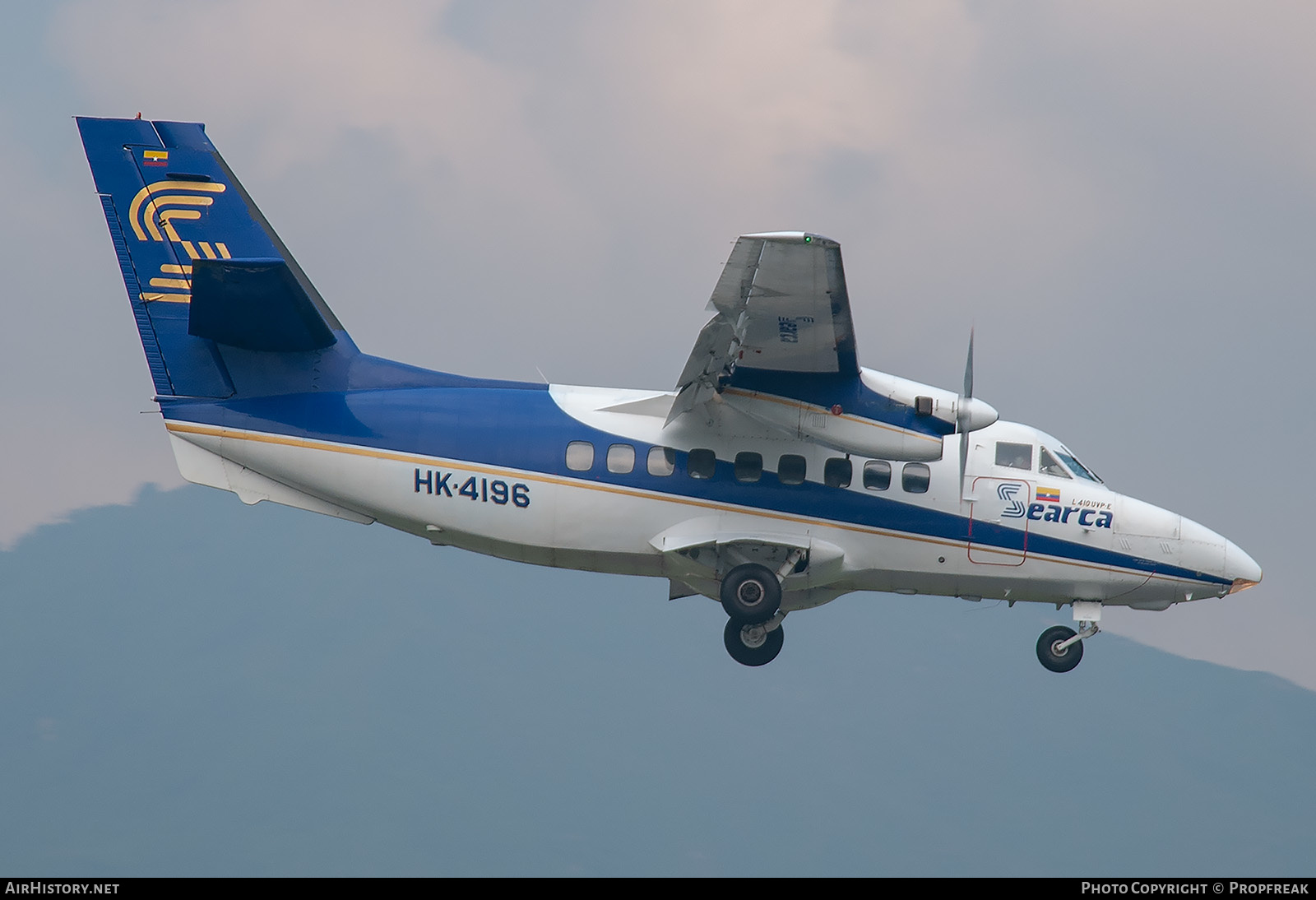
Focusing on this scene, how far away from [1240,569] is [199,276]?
1352 centimetres

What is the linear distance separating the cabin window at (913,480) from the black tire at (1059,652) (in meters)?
3.00

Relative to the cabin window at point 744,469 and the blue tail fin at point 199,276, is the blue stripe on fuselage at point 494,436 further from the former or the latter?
the blue tail fin at point 199,276

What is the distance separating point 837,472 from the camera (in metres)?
17.0

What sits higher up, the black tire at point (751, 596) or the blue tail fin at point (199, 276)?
the blue tail fin at point (199, 276)

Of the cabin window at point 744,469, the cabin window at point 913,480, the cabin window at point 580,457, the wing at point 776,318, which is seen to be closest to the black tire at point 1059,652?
the cabin window at point 913,480

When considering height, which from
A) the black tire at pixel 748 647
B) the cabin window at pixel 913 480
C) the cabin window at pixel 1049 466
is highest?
the cabin window at pixel 1049 466

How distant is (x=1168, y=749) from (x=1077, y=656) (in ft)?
443

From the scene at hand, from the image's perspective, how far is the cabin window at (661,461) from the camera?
55.2ft

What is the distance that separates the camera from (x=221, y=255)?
17766mm

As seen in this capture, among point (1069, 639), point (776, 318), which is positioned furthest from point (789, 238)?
point (1069, 639)

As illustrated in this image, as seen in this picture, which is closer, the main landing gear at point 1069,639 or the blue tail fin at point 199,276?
the blue tail fin at point 199,276

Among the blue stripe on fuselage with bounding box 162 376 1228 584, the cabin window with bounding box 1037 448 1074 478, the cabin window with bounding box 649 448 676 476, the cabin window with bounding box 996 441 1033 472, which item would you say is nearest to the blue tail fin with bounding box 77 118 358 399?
the blue stripe on fuselage with bounding box 162 376 1228 584
